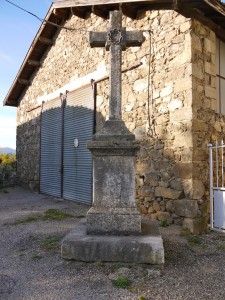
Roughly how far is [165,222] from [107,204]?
210 cm

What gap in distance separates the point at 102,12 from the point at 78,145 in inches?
144

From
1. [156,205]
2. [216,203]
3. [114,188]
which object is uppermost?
[114,188]

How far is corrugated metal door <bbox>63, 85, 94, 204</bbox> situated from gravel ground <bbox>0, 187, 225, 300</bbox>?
10.2 feet

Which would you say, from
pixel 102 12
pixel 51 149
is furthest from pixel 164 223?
pixel 51 149

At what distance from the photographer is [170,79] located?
5754 mm

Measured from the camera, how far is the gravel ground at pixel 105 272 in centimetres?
285

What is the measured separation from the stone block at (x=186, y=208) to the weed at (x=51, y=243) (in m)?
2.23

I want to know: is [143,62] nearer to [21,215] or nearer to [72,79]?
[72,79]

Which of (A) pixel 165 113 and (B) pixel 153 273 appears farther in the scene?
(A) pixel 165 113

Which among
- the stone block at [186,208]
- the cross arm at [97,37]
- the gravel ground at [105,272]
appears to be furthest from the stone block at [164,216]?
the cross arm at [97,37]

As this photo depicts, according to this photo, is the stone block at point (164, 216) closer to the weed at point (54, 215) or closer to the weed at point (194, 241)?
the weed at point (194, 241)

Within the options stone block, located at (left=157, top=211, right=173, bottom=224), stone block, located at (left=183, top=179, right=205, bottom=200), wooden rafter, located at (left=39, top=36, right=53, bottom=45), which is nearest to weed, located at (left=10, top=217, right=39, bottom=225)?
stone block, located at (left=157, top=211, right=173, bottom=224)

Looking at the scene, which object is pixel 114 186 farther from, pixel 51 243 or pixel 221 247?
pixel 221 247

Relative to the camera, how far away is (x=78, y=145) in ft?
28.2
